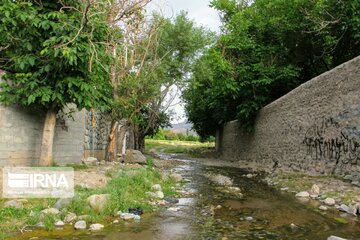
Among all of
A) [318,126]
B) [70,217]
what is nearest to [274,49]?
[318,126]

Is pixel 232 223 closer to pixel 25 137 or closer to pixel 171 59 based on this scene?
pixel 25 137

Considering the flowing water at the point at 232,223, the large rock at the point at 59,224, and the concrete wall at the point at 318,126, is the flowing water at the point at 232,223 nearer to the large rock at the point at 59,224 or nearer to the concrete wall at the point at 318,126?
the large rock at the point at 59,224

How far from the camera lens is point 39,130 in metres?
9.16

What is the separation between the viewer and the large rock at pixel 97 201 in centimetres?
594

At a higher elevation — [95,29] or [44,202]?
[95,29]

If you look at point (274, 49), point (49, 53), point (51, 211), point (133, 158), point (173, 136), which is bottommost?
point (51, 211)

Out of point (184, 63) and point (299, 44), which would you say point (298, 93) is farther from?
point (184, 63)

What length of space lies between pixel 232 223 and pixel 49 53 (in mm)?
5282

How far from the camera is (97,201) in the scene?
6.01 m

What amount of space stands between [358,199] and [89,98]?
21.6 feet

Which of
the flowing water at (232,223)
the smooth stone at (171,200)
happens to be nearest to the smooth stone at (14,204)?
the flowing water at (232,223)

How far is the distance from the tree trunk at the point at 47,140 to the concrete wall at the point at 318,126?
26.6ft

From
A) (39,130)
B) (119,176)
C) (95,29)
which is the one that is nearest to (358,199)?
(119,176)

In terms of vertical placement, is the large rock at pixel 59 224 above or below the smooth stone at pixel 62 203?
below
